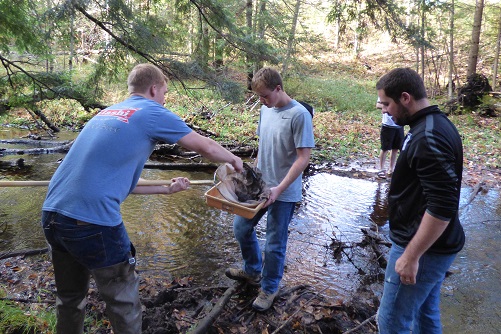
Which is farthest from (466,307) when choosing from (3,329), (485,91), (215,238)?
(485,91)

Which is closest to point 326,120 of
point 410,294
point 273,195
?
point 273,195

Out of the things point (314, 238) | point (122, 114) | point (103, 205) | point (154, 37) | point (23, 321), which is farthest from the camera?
point (154, 37)

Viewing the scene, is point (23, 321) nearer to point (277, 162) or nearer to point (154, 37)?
point (277, 162)

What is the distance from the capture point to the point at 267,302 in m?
3.43

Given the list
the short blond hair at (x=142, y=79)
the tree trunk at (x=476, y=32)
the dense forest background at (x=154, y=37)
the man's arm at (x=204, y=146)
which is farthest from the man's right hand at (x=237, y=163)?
the tree trunk at (x=476, y=32)

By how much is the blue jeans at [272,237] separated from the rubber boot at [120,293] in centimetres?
134

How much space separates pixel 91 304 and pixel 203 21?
5.35 meters

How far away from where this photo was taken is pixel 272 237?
3.39 meters

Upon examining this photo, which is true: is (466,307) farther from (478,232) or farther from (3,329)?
(3,329)

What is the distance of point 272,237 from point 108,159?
1.75m

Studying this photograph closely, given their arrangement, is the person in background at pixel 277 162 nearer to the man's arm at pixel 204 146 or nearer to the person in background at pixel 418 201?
the man's arm at pixel 204 146

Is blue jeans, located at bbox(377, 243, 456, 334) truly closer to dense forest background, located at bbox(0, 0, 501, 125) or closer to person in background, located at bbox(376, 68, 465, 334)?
person in background, located at bbox(376, 68, 465, 334)

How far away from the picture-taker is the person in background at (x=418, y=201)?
6.01ft

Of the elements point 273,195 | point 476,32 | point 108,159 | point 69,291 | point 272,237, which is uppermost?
point 476,32
